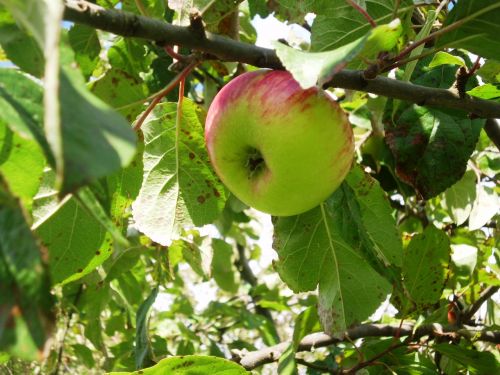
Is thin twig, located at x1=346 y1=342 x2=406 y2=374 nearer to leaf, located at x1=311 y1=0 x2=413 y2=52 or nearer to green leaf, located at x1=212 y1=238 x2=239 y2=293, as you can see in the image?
leaf, located at x1=311 y1=0 x2=413 y2=52

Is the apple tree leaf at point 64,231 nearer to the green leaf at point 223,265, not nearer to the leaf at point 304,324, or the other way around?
the leaf at point 304,324

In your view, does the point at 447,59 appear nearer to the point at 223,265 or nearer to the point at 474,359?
the point at 474,359

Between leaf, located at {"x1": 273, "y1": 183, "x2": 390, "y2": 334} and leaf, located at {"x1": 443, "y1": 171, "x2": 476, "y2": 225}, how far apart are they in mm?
→ 519

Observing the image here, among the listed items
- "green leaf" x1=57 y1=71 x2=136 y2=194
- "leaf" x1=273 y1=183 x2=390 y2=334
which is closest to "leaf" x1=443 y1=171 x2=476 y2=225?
"leaf" x1=273 y1=183 x2=390 y2=334

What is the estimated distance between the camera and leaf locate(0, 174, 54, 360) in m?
0.39

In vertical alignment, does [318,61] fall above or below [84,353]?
above

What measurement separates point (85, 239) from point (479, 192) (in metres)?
1.11

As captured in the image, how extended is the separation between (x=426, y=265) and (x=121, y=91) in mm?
749

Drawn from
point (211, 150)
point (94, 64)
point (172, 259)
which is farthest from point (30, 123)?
point (172, 259)

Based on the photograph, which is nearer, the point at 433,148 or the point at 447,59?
the point at 447,59

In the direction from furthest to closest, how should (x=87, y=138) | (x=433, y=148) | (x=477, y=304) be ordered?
(x=477, y=304) → (x=433, y=148) → (x=87, y=138)

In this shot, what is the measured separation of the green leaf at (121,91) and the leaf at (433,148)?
0.48 m

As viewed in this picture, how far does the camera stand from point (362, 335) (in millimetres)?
1509

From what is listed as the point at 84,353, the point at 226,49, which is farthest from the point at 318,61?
the point at 84,353
